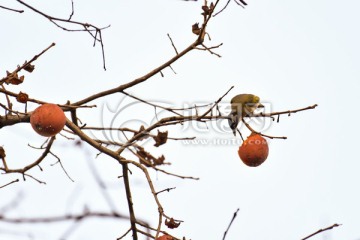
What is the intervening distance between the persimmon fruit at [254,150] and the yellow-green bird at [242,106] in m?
0.10

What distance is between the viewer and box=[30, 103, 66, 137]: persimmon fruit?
292 centimetres

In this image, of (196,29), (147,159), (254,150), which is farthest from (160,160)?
(196,29)

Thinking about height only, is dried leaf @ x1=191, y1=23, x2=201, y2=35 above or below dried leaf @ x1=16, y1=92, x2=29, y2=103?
above


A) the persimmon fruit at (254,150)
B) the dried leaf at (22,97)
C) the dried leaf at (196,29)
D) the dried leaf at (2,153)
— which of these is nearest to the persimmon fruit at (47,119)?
the dried leaf at (22,97)

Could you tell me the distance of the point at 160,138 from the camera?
3.12 m

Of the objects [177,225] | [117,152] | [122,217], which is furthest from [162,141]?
[122,217]

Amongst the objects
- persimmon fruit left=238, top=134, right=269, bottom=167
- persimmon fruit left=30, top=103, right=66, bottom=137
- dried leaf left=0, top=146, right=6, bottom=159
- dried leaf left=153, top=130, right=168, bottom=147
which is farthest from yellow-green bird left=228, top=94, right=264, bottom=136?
dried leaf left=0, top=146, right=6, bottom=159

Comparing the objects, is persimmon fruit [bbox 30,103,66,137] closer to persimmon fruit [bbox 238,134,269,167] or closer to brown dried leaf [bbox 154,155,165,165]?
brown dried leaf [bbox 154,155,165,165]

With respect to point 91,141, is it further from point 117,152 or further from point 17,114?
point 17,114

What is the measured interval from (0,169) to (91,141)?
51cm

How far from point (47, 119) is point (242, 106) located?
1.03 metres

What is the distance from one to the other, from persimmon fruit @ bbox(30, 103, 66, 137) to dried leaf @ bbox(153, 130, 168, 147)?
47 cm

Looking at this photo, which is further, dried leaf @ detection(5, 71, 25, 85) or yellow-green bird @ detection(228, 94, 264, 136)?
yellow-green bird @ detection(228, 94, 264, 136)

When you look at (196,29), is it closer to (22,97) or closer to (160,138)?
(160,138)
